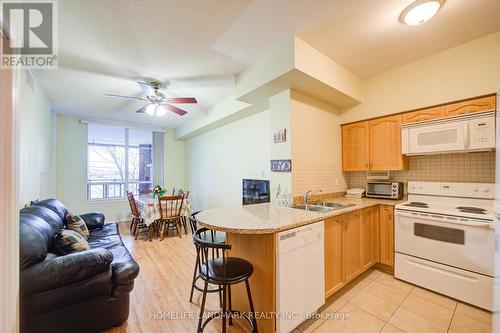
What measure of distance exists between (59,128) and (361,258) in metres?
6.82

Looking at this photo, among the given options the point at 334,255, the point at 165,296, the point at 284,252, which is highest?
the point at 284,252

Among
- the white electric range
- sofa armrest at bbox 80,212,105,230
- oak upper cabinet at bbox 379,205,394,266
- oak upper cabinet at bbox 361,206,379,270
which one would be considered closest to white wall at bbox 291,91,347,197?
oak upper cabinet at bbox 361,206,379,270

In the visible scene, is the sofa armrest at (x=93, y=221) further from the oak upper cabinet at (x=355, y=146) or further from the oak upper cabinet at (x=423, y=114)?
the oak upper cabinet at (x=423, y=114)

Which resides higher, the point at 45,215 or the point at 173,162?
the point at 173,162

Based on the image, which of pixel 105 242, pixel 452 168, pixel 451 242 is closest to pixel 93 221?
pixel 105 242

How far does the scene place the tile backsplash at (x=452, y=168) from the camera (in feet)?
7.80

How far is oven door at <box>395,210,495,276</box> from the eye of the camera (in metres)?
1.95

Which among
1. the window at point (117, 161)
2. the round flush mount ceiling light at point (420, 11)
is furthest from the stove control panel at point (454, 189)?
the window at point (117, 161)

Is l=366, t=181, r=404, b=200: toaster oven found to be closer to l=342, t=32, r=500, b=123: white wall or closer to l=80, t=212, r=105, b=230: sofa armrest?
l=342, t=32, r=500, b=123: white wall

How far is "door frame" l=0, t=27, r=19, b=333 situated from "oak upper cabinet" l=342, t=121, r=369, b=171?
3.72 m

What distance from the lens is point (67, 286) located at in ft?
5.22

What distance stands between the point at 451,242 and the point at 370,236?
781 millimetres

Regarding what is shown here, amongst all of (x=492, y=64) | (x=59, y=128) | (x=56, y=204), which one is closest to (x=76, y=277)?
(x=56, y=204)

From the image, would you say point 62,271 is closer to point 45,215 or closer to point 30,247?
point 30,247
